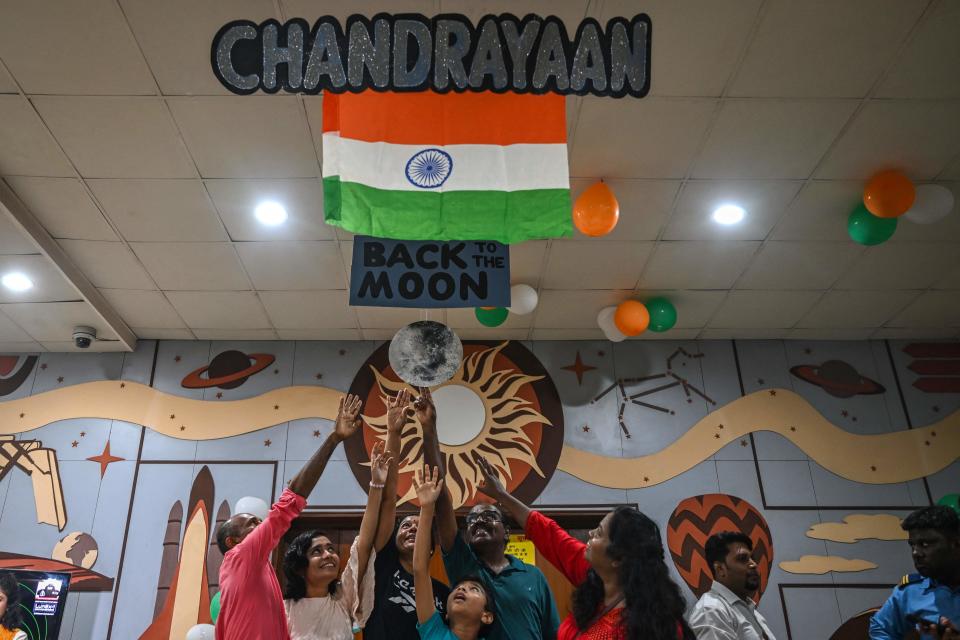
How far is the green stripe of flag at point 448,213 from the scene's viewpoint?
298 cm

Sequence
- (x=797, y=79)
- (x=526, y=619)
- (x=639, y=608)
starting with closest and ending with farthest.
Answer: (x=639, y=608)
(x=526, y=619)
(x=797, y=79)

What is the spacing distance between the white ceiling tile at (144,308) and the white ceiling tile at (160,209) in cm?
72

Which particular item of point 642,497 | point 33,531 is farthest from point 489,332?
point 33,531

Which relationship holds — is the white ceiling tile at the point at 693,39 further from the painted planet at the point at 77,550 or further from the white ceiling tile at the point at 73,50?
the painted planet at the point at 77,550

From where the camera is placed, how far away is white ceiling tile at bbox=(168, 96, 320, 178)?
11.9 ft

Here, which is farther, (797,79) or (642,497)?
(642,497)

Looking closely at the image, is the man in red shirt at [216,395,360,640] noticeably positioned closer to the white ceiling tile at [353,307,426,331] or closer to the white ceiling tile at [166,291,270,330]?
the white ceiling tile at [353,307,426,331]

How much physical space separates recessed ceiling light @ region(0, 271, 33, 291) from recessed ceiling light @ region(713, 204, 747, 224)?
459cm

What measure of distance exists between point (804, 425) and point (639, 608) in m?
4.24

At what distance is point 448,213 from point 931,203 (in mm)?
2895

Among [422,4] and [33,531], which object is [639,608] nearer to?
[422,4]

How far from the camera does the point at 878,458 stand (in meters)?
5.54

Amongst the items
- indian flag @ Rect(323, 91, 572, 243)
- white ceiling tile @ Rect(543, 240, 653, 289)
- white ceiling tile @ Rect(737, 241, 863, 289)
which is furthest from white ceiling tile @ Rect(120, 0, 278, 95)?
white ceiling tile @ Rect(737, 241, 863, 289)

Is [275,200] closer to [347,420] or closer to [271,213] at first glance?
[271,213]
